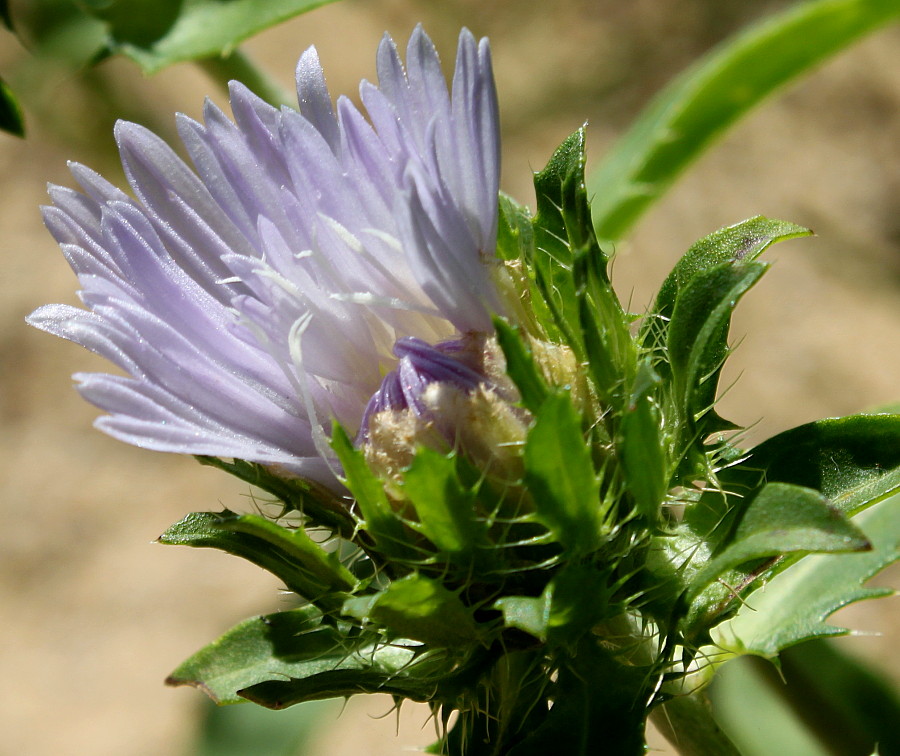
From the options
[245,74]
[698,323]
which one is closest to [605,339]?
[698,323]

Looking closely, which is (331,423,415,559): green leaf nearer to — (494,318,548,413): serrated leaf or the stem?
(494,318,548,413): serrated leaf

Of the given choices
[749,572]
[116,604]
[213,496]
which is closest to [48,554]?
[116,604]

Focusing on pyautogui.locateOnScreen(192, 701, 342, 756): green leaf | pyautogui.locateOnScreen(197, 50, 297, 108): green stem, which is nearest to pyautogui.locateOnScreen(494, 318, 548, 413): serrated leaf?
pyautogui.locateOnScreen(197, 50, 297, 108): green stem

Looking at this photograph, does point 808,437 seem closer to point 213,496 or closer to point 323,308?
point 323,308

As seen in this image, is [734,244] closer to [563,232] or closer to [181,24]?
[563,232]

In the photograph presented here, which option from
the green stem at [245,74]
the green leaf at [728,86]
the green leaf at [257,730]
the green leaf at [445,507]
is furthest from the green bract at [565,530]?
the green leaf at [257,730]

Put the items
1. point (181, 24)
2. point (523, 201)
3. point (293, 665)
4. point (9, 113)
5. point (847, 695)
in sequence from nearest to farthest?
1. point (293, 665)
2. point (9, 113)
3. point (181, 24)
4. point (847, 695)
5. point (523, 201)
